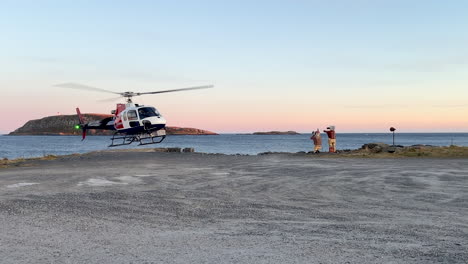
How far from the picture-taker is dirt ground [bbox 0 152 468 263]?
760 centimetres

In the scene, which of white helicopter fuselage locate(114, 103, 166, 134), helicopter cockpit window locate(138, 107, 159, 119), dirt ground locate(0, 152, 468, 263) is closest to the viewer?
dirt ground locate(0, 152, 468, 263)

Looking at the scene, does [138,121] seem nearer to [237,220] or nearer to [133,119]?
[133,119]

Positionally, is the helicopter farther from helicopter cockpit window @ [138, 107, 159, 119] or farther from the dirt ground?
the dirt ground

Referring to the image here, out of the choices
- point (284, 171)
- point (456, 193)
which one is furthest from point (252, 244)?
point (284, 171)

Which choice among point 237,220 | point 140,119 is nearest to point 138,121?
point 140,119

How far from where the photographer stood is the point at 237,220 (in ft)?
34.3

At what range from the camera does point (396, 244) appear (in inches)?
321

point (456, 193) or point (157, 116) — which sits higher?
point (157, 116)

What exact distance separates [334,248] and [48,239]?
539 centimetres

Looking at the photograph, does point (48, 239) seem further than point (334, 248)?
Yes

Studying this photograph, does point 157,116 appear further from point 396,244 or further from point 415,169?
point 396,244

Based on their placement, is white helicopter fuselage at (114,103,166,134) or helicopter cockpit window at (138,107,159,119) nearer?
white helicopter fuselage at (114,103,166,134)

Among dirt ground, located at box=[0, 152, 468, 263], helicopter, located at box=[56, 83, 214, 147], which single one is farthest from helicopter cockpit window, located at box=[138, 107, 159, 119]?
dirt ground, located at box=[0, 152, 468, 263]

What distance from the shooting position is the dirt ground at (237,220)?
7598 mm
